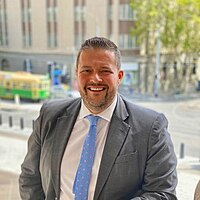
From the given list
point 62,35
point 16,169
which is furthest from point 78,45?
point 16,169

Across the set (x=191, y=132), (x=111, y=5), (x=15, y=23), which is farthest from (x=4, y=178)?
(x=111, y=5)

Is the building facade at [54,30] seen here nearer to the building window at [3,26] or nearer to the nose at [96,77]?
the building window at [3,26]

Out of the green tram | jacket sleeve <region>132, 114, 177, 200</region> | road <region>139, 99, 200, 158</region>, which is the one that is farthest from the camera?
the green tram

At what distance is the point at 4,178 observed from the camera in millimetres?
2754

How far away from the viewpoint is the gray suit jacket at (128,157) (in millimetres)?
914

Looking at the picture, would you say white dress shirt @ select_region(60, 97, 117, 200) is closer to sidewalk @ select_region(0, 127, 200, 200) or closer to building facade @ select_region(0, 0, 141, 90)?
sidewalk @ select_region(0, 127, 200, 200)

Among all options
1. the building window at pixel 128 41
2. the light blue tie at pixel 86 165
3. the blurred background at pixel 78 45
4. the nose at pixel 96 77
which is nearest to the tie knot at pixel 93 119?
the light blue tie at pixel 86 165

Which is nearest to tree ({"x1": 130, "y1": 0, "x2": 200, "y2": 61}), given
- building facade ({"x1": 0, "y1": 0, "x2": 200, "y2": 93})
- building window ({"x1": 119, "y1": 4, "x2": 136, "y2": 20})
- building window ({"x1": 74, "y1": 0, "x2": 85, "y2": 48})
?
building window ({"x1": 119, "y1": 4, "x2": 136, "y2": 20})

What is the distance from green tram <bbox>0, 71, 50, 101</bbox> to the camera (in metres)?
6.03

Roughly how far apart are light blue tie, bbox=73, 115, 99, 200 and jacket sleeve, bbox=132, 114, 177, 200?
16 cm

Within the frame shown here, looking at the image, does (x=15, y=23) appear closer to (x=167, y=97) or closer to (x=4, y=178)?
(x=167, y=97)

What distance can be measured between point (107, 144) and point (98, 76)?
0.65ft

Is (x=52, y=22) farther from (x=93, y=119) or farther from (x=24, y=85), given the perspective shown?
(x=93, y=119)

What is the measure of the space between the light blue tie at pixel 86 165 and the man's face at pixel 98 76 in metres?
0.10
